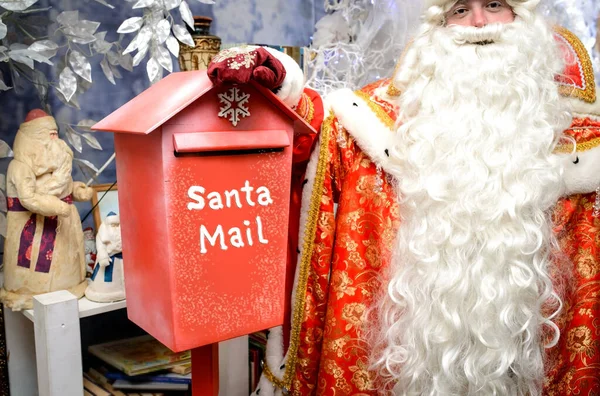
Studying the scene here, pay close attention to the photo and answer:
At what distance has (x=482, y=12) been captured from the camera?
116 cm

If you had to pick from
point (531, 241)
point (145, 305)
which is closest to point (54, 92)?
point (145, 305)

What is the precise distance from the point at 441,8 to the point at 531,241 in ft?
1.82

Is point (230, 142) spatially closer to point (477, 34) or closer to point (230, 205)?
point (230, 205)

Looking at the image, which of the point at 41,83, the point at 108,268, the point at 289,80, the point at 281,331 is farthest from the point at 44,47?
the point at 281,331

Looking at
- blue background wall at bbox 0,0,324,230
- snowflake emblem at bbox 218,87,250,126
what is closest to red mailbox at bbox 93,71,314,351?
snowflake emblem at bbox 218,87,250,126

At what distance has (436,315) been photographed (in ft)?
3.45

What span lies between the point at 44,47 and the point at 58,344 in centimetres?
69

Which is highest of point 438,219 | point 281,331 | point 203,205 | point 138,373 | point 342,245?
point 203,205

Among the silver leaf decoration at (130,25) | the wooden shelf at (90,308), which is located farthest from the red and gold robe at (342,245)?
the silver leaf decoration at (130,25)

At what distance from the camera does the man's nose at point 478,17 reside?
1141 millimetres

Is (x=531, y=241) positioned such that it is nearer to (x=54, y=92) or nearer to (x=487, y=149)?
(x=487, y=149)

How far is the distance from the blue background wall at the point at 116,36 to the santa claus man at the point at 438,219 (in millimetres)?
748

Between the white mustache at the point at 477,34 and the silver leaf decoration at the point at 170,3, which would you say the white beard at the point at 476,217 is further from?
the silver leaf decoration at the point at 170,3

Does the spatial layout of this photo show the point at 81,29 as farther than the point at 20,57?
Yes
